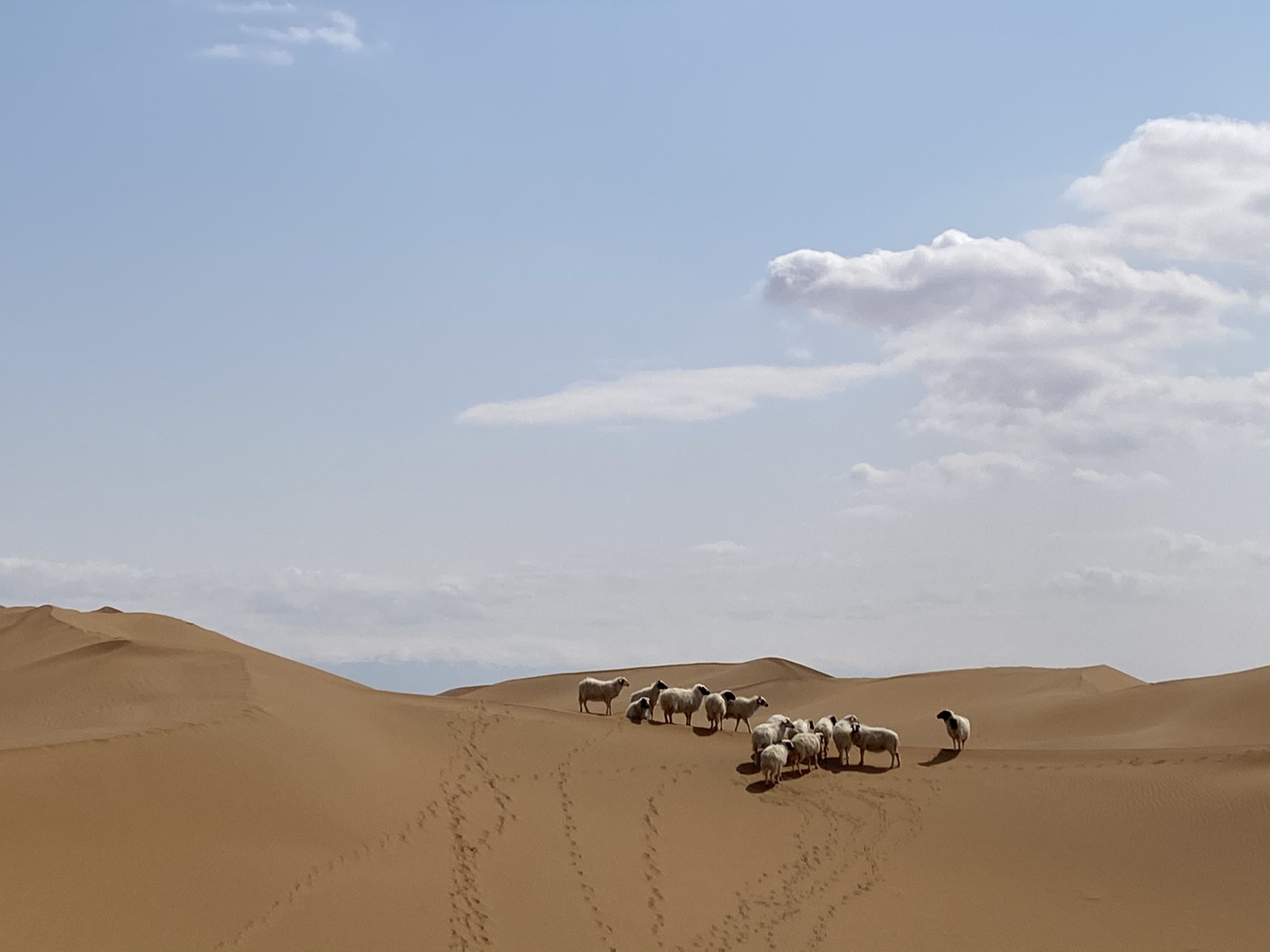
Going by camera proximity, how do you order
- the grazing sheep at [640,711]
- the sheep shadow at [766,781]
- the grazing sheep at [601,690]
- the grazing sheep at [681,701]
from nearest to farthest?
the sheep shadow at [766,781] → the grazing sheep at [640,711] → the grazing sheep at [681,701] → the grazing sheep at [601,690]

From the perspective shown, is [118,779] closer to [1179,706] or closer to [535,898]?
[535,898]

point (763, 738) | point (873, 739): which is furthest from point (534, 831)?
point (873, 739)

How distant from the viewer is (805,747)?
20828 mm

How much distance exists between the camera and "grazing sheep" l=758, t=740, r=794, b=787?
20.0 metres

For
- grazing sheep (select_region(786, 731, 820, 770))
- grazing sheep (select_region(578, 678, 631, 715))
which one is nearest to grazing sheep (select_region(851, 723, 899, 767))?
grazing sheep (select_region(786, 731, 820, 770))

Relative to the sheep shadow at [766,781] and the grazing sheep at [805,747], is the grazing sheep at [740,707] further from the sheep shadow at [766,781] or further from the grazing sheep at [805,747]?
the sheep shadow at [766,781]

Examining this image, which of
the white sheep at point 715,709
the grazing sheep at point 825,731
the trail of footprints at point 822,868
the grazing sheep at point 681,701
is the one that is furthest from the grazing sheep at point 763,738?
the grazing sheep at point 681,701

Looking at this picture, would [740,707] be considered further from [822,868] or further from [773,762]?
[822,868]

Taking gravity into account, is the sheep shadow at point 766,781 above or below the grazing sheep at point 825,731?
below

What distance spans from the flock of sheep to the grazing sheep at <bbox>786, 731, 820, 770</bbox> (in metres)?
0.01

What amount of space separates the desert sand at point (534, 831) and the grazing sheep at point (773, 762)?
0.71 ft

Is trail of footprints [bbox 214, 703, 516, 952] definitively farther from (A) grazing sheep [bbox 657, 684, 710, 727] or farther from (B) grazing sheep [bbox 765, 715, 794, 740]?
(B) grazing sheep [bbox 765, 715, 794, 740]

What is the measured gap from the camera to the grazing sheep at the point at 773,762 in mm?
19984

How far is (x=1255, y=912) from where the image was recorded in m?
16.1
